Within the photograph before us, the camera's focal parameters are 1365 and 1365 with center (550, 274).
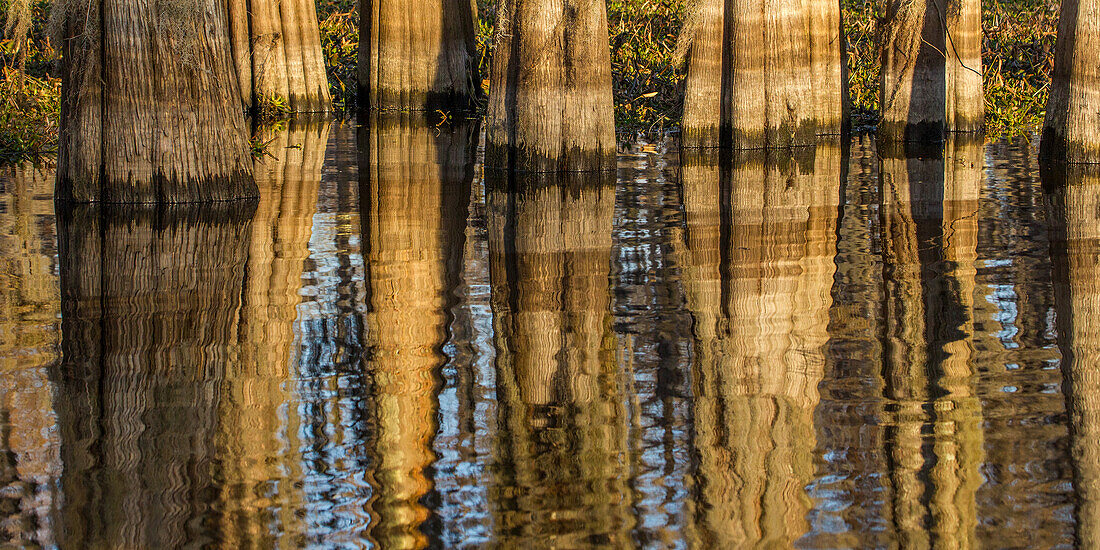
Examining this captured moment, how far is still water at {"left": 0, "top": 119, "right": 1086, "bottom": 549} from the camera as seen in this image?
4.70m

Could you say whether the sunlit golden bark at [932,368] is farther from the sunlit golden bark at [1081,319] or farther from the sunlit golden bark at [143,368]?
the sunlit golden bark at [143,368]

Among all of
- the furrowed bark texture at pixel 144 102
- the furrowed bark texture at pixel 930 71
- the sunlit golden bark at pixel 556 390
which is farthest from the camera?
the furrowed bark texture at pixel 930 71

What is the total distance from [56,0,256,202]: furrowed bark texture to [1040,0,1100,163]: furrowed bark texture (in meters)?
8.48

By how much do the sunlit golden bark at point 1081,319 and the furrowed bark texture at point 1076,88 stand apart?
1.04 m

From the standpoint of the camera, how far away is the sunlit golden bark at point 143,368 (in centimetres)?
473

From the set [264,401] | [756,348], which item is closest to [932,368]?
[756,348]

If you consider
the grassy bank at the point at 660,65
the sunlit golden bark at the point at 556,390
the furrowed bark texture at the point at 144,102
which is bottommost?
the sunlit golden bark at the point at 556,390

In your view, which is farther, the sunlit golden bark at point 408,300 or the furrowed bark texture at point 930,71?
the furrowed bark texture at point 930,71

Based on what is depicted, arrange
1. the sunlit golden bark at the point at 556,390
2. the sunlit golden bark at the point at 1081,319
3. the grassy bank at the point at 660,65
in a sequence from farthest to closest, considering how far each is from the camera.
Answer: the grassy bank at the point at 660,65, the sunlit golden bark at the point at 1081,319, the sunlit golden bark at the point at 556,390

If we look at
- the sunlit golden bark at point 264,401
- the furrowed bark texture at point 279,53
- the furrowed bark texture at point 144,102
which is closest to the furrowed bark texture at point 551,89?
the sunlit golden bark at point 264,401

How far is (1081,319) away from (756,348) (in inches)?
75.2

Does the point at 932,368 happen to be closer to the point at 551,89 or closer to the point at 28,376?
the point at 28,376

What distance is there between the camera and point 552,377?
6.37 metres

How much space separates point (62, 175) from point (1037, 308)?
8.05 metres
